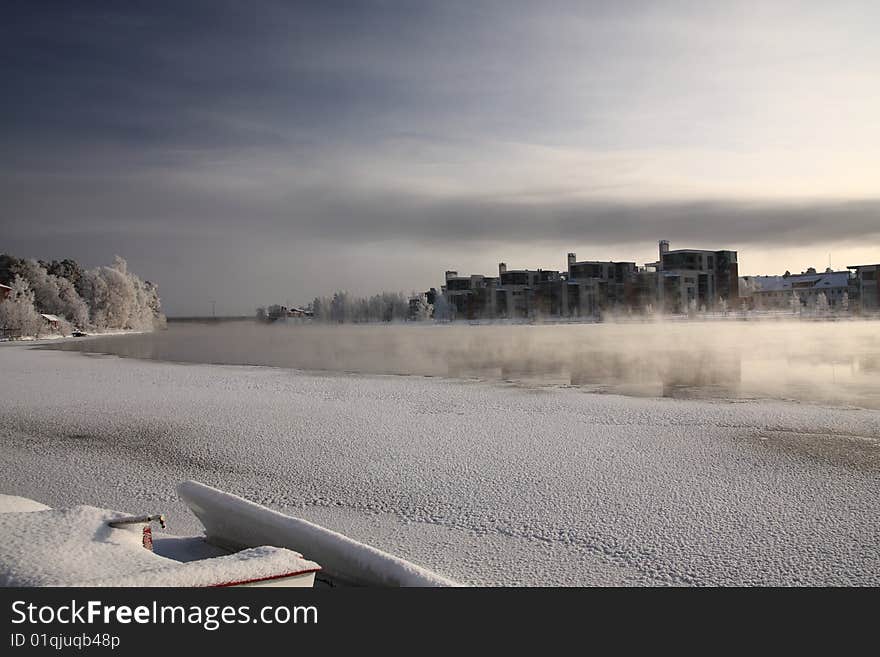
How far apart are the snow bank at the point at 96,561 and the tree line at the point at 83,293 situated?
70088mm

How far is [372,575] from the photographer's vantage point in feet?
11.8

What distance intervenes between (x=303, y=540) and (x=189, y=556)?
993 millimetres

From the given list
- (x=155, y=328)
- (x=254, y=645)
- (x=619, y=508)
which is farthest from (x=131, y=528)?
(x=155, y=328)

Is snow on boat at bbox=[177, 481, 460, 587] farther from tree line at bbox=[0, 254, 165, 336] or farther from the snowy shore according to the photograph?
tree line at bbox=[0, 254, 165, 336]

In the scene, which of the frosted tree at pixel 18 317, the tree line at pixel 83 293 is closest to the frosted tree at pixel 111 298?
the tree line at pixel 83 293

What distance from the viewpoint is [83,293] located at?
281 feet

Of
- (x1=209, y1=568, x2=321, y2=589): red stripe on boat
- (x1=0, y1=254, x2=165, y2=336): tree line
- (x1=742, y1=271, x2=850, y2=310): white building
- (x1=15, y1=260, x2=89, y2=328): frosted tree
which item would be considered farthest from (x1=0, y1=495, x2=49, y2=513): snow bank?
(x1=742, y1=271, x2=850, y2=310): white building

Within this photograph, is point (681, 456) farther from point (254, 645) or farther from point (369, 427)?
point (254, 645)

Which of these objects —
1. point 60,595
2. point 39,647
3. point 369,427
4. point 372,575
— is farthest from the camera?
point 369,427

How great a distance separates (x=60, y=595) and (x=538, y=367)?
19.8 meters

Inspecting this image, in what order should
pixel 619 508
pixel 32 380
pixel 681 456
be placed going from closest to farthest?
pixel 619 508
pixel 681 456
pixel 32 380

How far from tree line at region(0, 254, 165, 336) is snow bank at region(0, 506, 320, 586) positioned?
7009cm

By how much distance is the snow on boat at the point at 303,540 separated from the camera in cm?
354

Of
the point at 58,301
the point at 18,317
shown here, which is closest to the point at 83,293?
the point at 58,301
